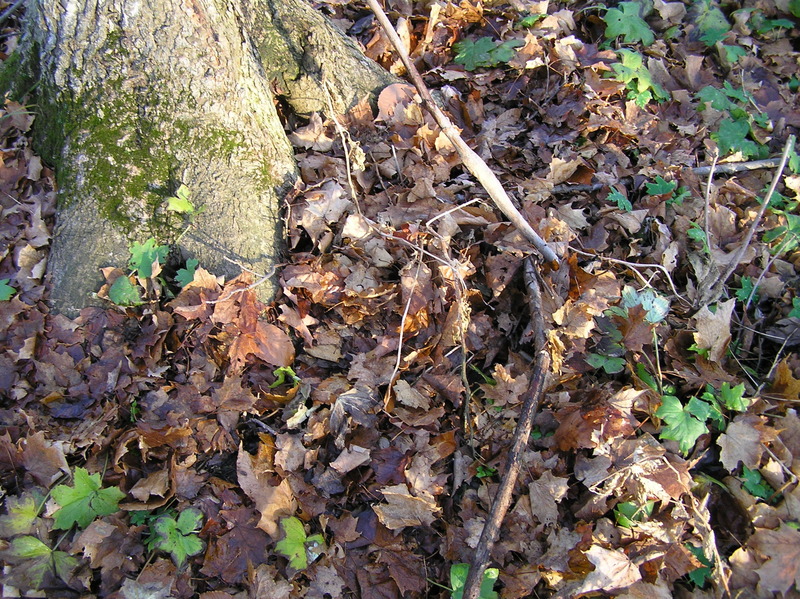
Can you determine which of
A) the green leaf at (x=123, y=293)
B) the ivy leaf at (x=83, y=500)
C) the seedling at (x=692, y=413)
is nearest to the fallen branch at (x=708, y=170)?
the seedling at (x=692, y=413)

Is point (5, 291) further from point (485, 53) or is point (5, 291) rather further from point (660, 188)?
point (660, 188)

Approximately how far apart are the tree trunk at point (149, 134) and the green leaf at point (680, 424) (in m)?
2.11

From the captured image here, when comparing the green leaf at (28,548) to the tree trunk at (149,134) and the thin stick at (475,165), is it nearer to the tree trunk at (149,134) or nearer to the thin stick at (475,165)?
the tree trunk at (149,134)

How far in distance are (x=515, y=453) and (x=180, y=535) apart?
1539 millimetres

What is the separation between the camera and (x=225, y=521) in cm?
219

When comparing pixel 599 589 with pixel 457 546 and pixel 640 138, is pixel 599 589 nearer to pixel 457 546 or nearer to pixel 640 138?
pixel 457 546

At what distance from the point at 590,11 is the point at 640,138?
147 centimetres

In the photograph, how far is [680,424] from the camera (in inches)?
90.0

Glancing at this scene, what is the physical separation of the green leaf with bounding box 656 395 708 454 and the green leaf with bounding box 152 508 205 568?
218cm

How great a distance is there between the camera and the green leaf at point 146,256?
262 cm

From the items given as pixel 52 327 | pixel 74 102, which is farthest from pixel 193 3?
pixel 52 327

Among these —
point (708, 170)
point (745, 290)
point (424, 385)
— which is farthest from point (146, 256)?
point (708, 170)

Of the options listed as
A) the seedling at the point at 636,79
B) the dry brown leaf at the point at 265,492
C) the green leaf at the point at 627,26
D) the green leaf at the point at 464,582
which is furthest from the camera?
the green leaf at the point at 627,26

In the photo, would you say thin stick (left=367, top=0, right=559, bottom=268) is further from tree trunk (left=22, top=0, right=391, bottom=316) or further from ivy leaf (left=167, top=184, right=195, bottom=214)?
ivy leaf (left=167, top=184, right=195, bottom=214)
